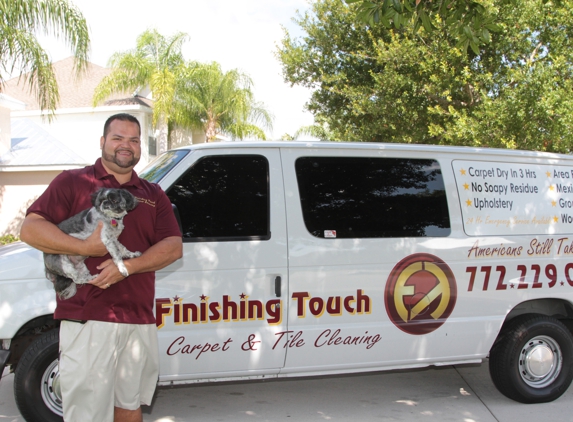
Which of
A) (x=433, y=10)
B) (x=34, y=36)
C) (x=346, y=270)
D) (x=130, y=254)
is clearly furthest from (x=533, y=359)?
(x=34, y=36)

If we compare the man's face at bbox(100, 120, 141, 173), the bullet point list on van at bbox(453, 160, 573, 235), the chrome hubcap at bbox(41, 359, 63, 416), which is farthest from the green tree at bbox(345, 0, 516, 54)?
the chrome hubcap at bbox(41, 359, 63, 416)

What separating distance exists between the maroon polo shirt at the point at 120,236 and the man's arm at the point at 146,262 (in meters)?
0.07

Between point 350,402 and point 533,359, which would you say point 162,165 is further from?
Result: point 533,359

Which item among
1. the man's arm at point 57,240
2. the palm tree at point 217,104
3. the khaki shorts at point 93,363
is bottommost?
the khaki shorts at point 93,363

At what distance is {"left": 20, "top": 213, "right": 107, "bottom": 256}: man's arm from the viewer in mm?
2658

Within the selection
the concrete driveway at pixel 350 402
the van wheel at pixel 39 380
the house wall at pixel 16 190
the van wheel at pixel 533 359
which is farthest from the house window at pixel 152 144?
the van wheel at pixel 533 359

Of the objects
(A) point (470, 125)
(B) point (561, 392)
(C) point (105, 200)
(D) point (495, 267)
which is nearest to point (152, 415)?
(C) point (105, 200)

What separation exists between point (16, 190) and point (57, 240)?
18.5 metres

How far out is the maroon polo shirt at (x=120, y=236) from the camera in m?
2.77

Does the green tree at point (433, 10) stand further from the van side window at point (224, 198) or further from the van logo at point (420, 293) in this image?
the van logo at point (420, 293)

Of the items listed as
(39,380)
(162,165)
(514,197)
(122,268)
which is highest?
(162,165)

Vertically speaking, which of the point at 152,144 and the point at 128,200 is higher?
the point at 152,144

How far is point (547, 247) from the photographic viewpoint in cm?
473

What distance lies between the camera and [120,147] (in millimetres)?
2859
